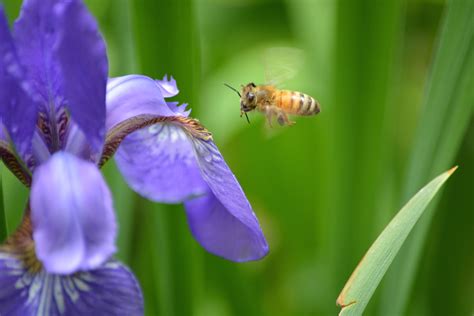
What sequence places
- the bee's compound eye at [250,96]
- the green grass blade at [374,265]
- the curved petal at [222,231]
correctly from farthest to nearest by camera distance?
the bee's compound eye at [250,96], the curved petal at [222,231], the green grass blade at [374,265]

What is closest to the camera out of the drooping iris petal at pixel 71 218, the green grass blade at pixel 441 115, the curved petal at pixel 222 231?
the drooping iris petal at pixel 71 218

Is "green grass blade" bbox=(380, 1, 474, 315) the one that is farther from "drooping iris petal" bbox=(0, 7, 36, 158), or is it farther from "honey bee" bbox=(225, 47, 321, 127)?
"drooping iris petal" bbox=(0, 7, 36, 158)

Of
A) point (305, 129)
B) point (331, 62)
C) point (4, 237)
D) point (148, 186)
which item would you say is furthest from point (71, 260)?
point (305, 129)

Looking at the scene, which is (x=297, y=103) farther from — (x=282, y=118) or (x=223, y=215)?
(x=223, y=215)

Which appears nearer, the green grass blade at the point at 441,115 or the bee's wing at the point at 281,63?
the green grass blade at the point at 441,115

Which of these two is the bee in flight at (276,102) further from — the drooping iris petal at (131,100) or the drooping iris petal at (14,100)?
the drooping iris petal at (14,100)

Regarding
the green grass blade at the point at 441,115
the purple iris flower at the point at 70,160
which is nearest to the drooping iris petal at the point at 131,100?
the purple iris flower at the point at 70,160

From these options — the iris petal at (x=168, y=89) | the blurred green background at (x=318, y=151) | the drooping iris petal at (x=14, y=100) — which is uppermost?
the drooping iris petal at (x=14, y=100)
